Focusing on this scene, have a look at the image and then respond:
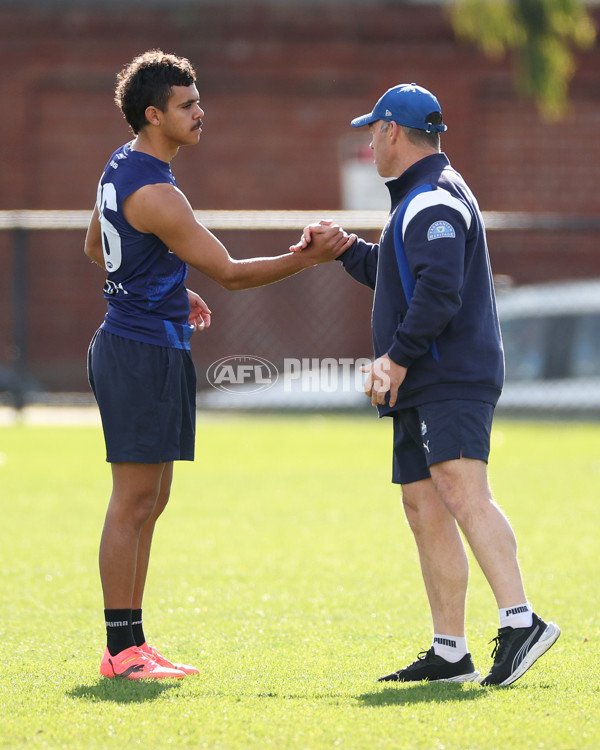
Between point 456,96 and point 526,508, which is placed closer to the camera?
point 526,508

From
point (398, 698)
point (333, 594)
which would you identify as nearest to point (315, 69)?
point (333, 594)

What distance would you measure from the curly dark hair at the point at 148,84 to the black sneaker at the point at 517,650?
2146 mm

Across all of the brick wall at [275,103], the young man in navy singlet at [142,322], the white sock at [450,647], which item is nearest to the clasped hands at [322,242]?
the young man in navy singlet at [142,322]

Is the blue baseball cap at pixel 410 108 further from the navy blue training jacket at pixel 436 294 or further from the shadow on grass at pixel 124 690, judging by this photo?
the shadow on grass at pixel 124 690

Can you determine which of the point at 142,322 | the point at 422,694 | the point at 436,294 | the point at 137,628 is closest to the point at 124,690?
the point at 137,628

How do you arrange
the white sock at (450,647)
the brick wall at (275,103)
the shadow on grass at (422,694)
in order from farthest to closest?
the brick wall at (275,103), the white sock at (450,647), the shadow on grass at (422,694)

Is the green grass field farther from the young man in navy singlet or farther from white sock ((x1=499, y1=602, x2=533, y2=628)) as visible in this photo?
the young man in navy singlet

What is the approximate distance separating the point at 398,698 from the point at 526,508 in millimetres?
4351

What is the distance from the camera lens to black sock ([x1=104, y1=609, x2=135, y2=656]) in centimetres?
427

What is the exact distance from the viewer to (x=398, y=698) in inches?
152

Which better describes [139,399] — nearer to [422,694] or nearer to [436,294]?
[436,294]

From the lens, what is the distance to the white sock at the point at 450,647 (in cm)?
416

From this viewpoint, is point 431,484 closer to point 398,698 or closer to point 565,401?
point 398,698

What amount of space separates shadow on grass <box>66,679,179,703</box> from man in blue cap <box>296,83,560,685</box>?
0.78m
